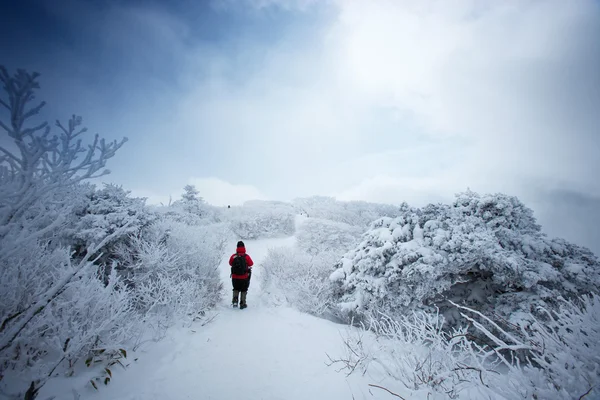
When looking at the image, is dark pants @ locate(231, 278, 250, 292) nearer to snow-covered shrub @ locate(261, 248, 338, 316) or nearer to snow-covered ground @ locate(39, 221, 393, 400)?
snow-covered ground @ locate(39, 221, 393, 400)

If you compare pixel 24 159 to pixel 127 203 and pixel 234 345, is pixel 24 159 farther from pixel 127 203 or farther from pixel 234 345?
pixel 127 203

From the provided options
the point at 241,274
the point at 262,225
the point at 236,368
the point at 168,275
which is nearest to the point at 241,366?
the point at 236,368

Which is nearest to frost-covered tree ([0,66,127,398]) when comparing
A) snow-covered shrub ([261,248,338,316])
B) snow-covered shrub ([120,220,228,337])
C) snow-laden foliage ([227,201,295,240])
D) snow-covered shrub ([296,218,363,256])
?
snow-covered shrub ([120,220,228,337])

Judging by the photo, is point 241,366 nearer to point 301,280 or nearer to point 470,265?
point 301,280

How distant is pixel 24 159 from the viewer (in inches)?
73.6

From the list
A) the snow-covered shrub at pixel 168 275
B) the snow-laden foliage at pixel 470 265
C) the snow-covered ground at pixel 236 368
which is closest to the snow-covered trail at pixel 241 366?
the snow-covered ground at pixel 236 368

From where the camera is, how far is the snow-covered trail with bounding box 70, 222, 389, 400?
9.84 ft

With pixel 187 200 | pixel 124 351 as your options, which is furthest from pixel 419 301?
pixel 187 200

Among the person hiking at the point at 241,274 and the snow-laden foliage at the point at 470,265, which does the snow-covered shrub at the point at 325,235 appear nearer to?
the person hiking at the point at 241,274

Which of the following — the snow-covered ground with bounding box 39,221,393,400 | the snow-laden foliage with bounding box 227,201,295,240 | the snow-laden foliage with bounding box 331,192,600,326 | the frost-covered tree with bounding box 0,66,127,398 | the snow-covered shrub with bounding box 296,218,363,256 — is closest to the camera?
the frost-covered tree with bounding box 0,66,127,398

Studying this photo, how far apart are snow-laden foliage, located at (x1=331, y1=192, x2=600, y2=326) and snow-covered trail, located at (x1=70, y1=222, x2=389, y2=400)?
63.2 inches

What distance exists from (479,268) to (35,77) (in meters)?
7.64

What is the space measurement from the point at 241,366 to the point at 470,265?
5.25 metres

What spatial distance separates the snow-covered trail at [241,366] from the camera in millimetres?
2998
